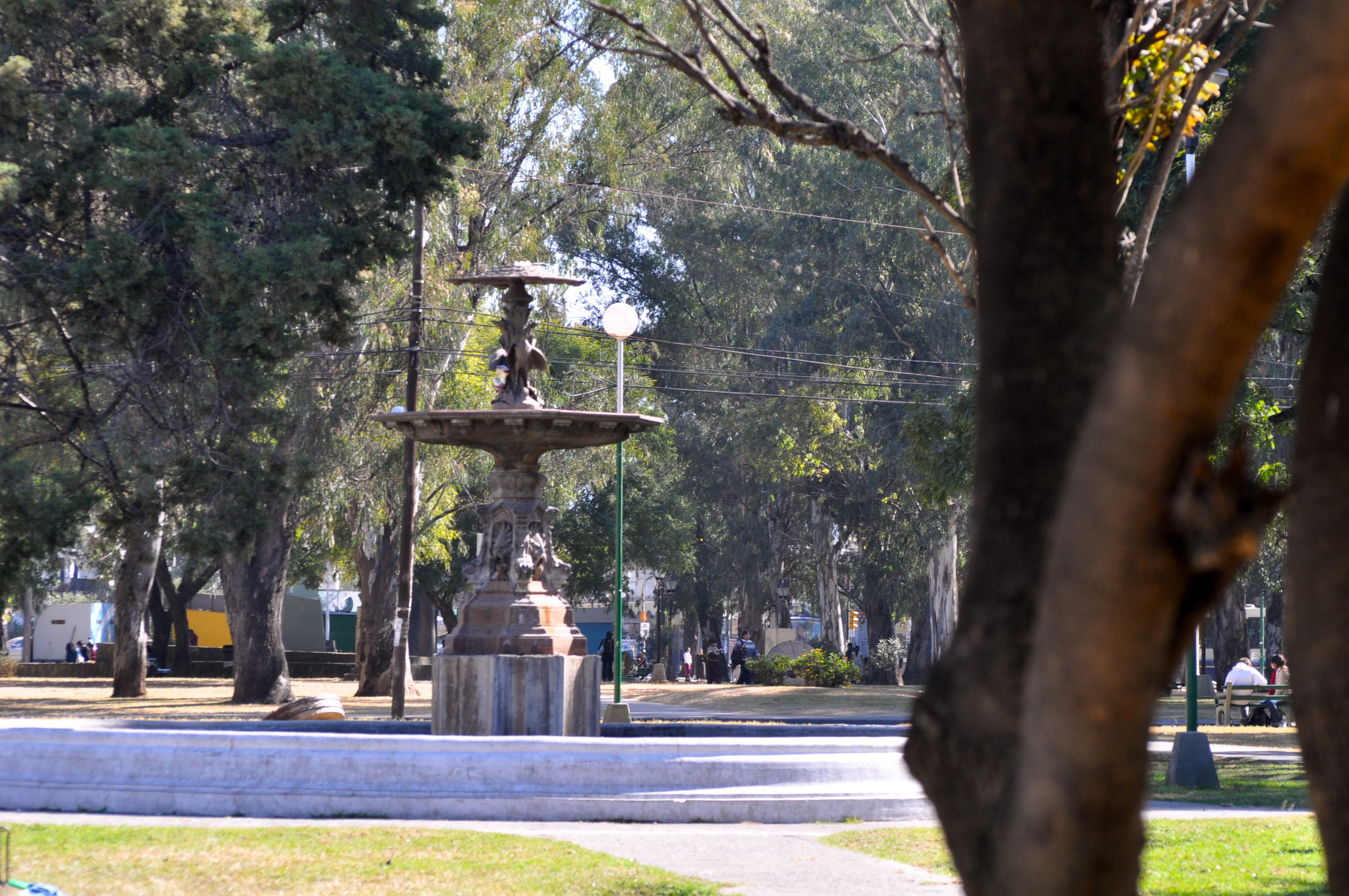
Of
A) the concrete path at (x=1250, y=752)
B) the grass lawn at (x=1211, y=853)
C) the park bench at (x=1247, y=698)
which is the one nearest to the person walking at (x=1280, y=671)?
the park bench at (x=1247, y=698)

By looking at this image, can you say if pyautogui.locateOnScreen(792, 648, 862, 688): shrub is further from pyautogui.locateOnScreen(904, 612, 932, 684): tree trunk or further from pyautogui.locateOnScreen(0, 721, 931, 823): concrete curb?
pyautogui.locateOnScreen(0, 721, 931, 823): concrete curb

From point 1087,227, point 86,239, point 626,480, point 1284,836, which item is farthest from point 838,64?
point 1087,227

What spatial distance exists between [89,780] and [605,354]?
27350 mm

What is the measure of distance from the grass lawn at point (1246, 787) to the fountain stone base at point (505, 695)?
538 cm

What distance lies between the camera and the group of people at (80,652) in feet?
161

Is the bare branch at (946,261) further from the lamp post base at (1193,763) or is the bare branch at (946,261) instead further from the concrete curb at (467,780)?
the lamp post base at (1193,763)

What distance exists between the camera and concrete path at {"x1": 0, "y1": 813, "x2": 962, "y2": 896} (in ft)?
26.7

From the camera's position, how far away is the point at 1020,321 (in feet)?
9.25

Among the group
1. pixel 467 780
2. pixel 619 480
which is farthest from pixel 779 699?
pixel 467 780

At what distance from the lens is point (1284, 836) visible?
33.1ft

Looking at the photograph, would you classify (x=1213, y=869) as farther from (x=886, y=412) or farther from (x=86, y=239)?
(x=886, y=412)

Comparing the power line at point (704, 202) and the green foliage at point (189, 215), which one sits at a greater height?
the power line at point (704, 202)

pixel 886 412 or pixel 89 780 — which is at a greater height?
pixel 886 412

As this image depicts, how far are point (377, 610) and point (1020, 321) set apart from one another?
30.3 m
